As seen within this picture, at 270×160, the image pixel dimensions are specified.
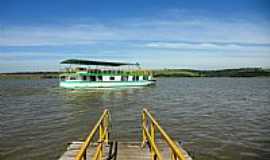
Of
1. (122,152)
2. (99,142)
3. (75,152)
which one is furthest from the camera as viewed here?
(122,152)

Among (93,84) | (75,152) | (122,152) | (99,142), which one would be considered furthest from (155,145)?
(93,84)

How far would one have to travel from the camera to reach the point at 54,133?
45.2ft

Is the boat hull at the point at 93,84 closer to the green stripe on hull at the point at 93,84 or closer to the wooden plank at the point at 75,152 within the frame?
the green stripe on hull at the point at 93,84

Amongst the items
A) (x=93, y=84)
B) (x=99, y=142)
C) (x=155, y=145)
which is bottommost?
(x=93, y=84)

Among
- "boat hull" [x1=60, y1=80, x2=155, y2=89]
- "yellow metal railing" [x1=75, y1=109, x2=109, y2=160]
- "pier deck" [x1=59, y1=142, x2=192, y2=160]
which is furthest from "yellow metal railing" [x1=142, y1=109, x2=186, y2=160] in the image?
"boat hull" [x1=60, y1=80, x2=155, y2=89]

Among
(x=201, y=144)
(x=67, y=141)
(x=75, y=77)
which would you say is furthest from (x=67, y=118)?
(x=75, y=77)

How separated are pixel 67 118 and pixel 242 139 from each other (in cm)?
1056

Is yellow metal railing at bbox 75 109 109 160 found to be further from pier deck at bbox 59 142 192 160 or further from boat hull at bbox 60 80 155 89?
boat hull at bbox 60 80 155 89

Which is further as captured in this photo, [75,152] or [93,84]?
[93,84]

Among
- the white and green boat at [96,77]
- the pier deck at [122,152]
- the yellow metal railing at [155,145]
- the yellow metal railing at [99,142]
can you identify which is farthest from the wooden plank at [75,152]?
the white and green boat at [96,77]

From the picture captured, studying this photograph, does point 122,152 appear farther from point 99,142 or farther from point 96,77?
point 96,77

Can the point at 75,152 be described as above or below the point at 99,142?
below

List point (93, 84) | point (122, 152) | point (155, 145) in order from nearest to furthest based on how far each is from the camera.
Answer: point (155, 145) → point (122, 152) → point (93, 84)

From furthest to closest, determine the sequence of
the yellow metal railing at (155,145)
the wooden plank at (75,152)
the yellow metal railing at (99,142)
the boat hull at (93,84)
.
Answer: the boat hull at (93,84)
the wooden plank at (75,152)
the yellow metal railing at (99,142)
the yellow metal railing at (155,145)
